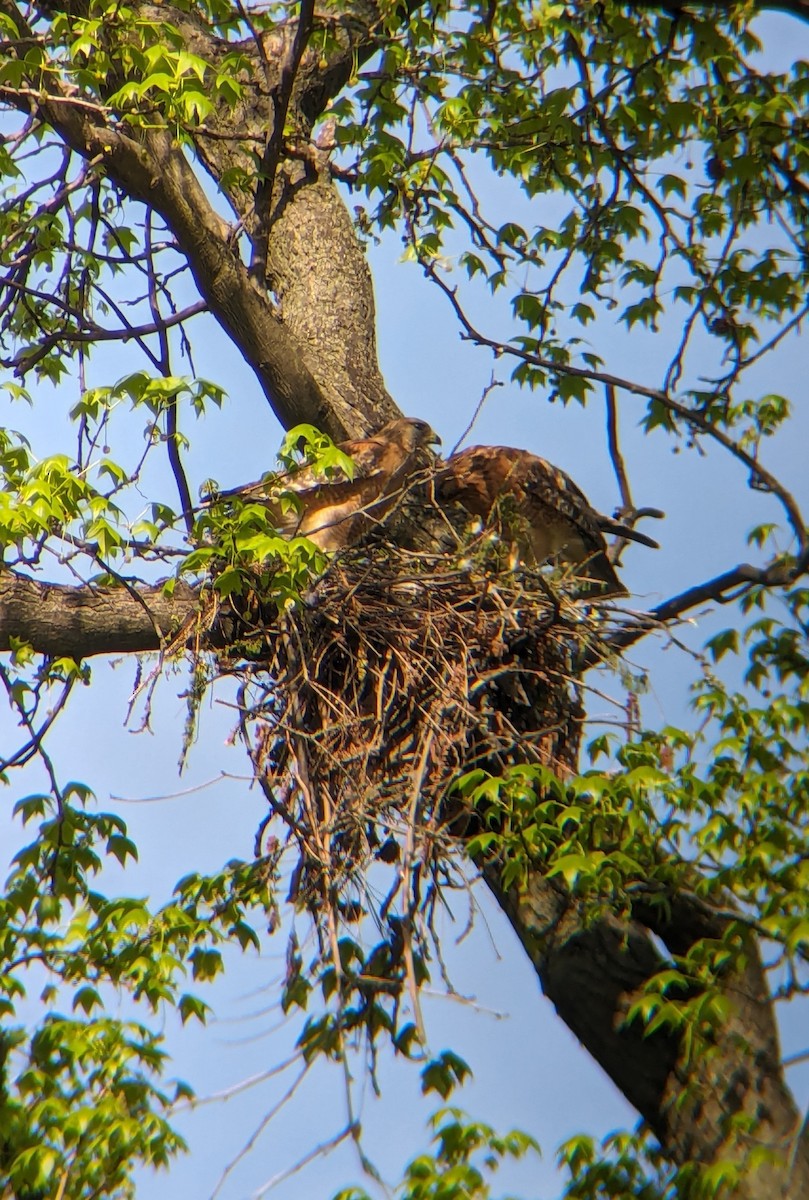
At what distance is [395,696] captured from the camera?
441 centimetres

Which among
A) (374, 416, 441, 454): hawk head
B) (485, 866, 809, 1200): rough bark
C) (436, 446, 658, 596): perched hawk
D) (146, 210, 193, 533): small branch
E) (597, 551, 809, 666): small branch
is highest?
(146, 210, 193, 533): small branch

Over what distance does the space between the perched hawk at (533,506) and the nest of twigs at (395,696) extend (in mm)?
472

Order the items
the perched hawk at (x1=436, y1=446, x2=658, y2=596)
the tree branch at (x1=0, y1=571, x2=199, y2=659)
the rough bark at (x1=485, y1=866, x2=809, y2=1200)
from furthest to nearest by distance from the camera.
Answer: the perched hawk at (x1=436, y1=446, x2=658, y2=596) → the tree branch at (x1=0, y1=571, x2=199, y2=659) → the rough bark at (x1=485, y1=866, x2=809, y2=1200)

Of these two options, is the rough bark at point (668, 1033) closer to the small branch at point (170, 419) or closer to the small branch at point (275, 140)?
the small branch at point (170, 419)

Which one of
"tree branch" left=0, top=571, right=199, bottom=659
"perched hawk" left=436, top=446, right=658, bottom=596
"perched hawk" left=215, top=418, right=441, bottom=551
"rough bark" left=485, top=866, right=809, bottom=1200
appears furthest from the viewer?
"perched hawk" left=436, top=446, right=658, bottom=596

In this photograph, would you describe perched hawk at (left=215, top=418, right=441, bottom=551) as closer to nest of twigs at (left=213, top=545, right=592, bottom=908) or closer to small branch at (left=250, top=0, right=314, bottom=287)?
nest of twigs at (left=213, top=545, right=592, bottom=908)

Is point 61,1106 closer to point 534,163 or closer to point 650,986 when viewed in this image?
point 650,986

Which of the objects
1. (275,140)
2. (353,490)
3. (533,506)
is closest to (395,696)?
(353,490)

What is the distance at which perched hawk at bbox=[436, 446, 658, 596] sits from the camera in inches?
203

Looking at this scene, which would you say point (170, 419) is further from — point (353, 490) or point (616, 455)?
point (616, 455)

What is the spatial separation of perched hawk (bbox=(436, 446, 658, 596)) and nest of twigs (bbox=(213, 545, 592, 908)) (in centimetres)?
47

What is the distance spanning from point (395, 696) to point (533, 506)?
1.34 meters

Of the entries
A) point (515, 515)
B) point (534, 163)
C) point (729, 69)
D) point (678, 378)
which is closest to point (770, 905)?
Result: point (515, 515)

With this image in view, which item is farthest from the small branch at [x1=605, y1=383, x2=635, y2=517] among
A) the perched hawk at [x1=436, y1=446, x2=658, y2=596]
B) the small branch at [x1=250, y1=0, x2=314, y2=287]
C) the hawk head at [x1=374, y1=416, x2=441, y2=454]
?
the small branch at [x1=250, y1=0, x2=314, y2=287]
